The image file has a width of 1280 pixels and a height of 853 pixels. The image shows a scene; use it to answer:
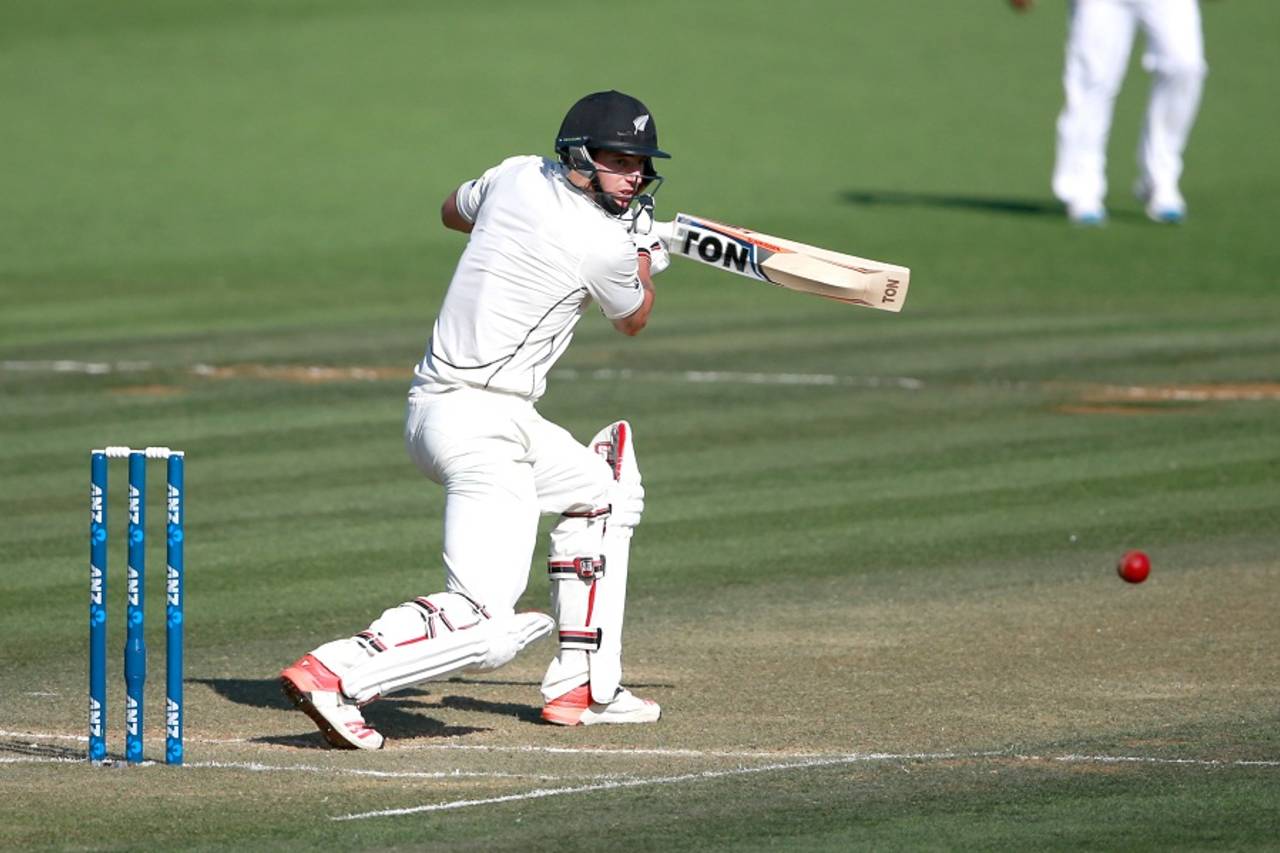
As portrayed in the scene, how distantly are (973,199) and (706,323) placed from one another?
318 inches

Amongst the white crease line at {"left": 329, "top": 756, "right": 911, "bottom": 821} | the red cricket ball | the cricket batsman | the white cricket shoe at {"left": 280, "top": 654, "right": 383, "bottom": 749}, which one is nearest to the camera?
the white crease line at {"left": 329, "top": 756, "right": 911, "bottom": 821}

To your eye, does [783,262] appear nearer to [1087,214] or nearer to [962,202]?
[1087,214]

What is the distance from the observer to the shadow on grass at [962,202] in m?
24.4

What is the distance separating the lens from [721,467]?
12516 mm

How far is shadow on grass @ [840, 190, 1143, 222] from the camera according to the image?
24.4 meters

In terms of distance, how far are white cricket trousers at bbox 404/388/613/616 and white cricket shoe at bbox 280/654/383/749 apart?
50cm

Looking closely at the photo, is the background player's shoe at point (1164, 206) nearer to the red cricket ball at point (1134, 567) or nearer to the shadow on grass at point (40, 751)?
the red cricket ball at point (1134, 567)

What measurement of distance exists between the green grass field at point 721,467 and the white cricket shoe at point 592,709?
0.38 ft

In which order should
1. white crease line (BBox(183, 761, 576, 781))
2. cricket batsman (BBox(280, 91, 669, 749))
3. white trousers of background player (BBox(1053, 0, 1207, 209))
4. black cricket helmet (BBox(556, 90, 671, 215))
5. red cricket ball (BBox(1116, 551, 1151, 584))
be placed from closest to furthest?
1. white crease line (BBox(183, 761, 576, 781))
2. cricket batsman (BBox(280, 91, 669, 749))
3. black cricket helmet (BBox(556, 90, 671, 215))
4. red cricket ball (BBox(1116, 551, 1151, 584))
5. white trousers of background player (BBox(1053, 0, 1207, 209))

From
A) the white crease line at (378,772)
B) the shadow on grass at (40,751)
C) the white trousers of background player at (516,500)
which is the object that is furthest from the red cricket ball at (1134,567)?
the shadow on grass at (40,751)

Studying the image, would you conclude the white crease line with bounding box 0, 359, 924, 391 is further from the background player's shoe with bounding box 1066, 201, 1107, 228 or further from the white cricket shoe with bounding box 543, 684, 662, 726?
the background player's shoe with bounding box 1066, 201, 1107, 228

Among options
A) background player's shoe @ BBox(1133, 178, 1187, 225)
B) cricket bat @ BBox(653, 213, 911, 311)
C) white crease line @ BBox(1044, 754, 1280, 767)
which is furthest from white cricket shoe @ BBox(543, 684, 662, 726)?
background player's shoe @ BBox(1133, 178, 1187, 225)

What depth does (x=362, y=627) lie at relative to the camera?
9.07 metres

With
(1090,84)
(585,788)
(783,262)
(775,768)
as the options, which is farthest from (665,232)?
(1090,84)
